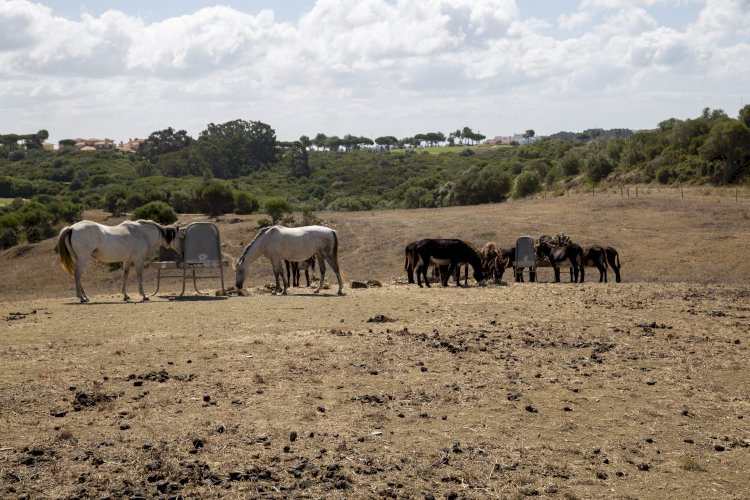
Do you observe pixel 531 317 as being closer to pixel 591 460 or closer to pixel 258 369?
pixel 258 369

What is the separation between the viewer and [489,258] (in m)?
24.4

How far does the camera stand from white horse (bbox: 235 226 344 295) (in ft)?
65.6

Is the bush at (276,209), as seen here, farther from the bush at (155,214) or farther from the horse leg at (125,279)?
the horse leg at (125,279)

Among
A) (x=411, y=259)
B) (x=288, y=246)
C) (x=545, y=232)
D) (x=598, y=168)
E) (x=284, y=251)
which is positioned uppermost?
(x=598, y=168)

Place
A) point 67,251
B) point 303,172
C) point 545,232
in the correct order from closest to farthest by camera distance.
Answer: point 67,251 → point 545,232 → point 303,172

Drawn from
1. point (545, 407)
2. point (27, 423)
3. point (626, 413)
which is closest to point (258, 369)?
point (27, 423)

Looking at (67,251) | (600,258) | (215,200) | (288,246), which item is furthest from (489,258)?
(215,200)

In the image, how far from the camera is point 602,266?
24.7 metres

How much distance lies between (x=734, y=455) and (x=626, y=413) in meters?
1.39

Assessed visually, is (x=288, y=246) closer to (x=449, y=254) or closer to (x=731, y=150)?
(x=449, y=254)

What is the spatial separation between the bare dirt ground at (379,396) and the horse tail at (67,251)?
3.41 ft

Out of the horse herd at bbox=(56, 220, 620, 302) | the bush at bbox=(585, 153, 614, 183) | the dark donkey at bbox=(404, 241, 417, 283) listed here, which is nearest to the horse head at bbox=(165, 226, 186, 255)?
the horse herd at bbox=(56, 220, 620, 302)

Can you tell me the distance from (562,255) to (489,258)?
2.36m

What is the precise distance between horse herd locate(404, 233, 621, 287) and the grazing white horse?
7.01m
